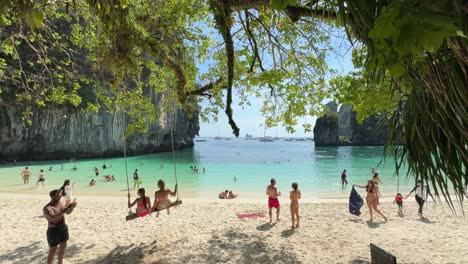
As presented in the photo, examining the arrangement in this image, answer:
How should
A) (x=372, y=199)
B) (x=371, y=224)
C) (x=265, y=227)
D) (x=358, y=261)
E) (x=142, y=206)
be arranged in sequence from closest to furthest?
(x=358, y=261) < (x=142, y=206) < (x=265, y=227) < (x=371, y=224) < (x=372, y=199)

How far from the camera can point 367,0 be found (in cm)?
121

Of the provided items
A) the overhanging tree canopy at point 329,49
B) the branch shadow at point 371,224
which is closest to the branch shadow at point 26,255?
the overhanging tree canopy at point 329,49

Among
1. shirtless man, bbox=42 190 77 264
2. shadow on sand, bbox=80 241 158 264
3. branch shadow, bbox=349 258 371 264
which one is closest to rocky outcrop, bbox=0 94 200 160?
shadow on sand, bbox=80 241 158 264

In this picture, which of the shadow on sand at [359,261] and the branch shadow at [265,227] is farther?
the branch shadow at [265,227]

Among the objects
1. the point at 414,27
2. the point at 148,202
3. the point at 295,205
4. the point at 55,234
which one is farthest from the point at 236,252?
the point at 414,27

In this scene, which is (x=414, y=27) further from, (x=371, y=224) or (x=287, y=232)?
(x=371, y=224)

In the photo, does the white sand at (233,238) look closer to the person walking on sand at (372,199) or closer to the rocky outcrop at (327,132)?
the person walking on sand at (372,199)

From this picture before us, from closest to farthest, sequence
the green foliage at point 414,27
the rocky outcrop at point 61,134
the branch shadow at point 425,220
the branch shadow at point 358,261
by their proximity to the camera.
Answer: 1. the green foliage at point 414,27
2. the branch shadow at point 358,261
3. the branch shadow at point 425,220
4. the rocky outcrop at point 61,134

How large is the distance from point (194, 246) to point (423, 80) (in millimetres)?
6703

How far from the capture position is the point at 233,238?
25.8 feet

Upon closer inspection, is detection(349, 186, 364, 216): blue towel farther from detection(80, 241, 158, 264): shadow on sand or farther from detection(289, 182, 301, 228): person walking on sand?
detection(80, 241, 158, 264): shadow on sand

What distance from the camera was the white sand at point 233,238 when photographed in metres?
6.61

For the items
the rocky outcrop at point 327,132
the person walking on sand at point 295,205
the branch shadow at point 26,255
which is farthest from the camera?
the rocky outcrop at point 327,132

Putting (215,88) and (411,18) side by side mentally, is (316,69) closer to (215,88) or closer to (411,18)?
(215,88)
